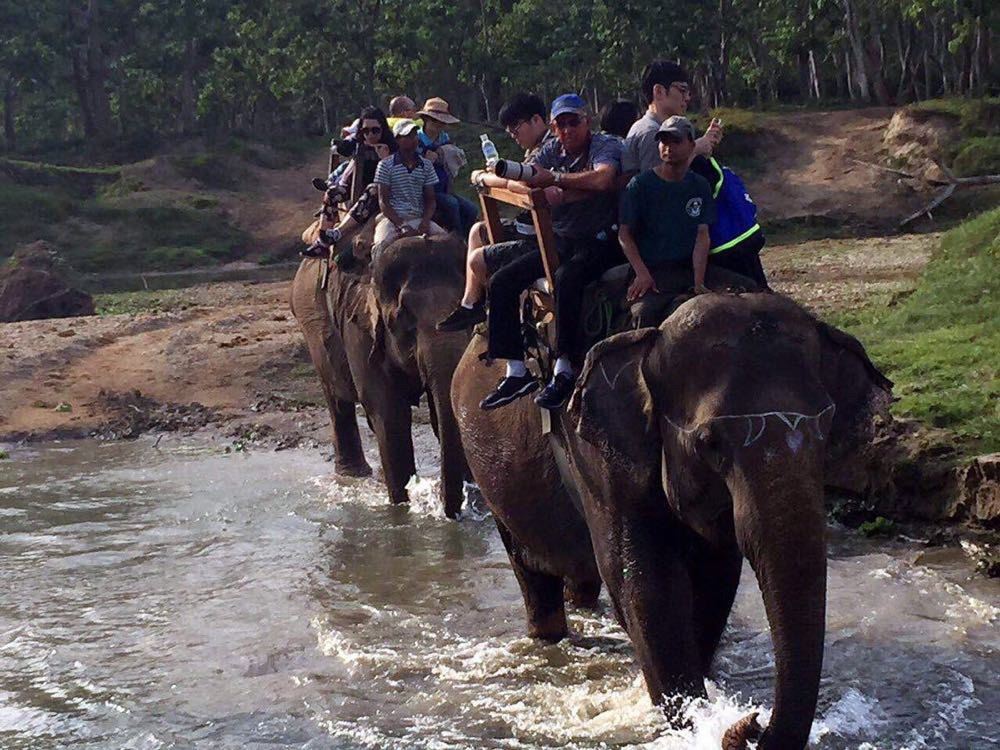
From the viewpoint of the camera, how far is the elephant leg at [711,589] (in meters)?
5.79

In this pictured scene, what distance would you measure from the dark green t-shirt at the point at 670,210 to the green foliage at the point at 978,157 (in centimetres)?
2779

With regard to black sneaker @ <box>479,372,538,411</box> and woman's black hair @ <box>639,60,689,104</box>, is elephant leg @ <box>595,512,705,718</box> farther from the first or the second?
woman's black hair @ <box>639,60,689,104</box>

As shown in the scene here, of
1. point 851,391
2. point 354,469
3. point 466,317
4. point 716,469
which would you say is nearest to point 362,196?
point 354,469

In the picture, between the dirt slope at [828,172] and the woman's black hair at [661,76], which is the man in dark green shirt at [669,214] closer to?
the woman's black hair at [661,76]

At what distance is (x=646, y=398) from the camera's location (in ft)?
16.9

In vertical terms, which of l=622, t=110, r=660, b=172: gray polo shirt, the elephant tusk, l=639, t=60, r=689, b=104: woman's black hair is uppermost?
l=639, t=60, r=689, b=104: woman's black hair

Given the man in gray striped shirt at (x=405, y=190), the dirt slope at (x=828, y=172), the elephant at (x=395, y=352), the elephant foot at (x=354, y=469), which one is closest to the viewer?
the elephant at (x=395, y=352)

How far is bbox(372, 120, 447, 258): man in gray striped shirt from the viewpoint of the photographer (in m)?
10.8

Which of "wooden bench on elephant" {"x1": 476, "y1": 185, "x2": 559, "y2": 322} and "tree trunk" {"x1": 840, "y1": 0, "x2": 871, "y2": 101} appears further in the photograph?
"tree trunk" {"x1": 840, "y1": 0, "x2": 871, "y2": 101}

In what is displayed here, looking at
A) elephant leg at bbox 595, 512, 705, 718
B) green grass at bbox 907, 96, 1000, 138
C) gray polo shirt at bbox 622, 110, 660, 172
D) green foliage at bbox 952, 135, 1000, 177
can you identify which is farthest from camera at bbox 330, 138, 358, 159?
green grass at bbox 907, 96, 1000, 138

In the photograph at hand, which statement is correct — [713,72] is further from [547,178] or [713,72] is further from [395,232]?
[547,178]

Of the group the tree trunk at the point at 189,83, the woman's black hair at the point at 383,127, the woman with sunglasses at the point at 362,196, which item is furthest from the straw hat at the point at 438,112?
the tree trunk at the point at 189,83

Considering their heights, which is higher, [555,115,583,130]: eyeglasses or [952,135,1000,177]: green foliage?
[555,115,583,130]: eyeglasses

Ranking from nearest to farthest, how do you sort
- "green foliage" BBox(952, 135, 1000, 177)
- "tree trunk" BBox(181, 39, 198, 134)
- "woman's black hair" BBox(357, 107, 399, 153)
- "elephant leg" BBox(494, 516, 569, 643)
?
"elephant leg" BBox(494, 516, 569, 643)
"woman's black hair" BBox(357, 107, 399, 153)
"green foliage" BBox(952, 135, 1000, 177)
"tree trunk" BBox(181, 39, 198, 134)
